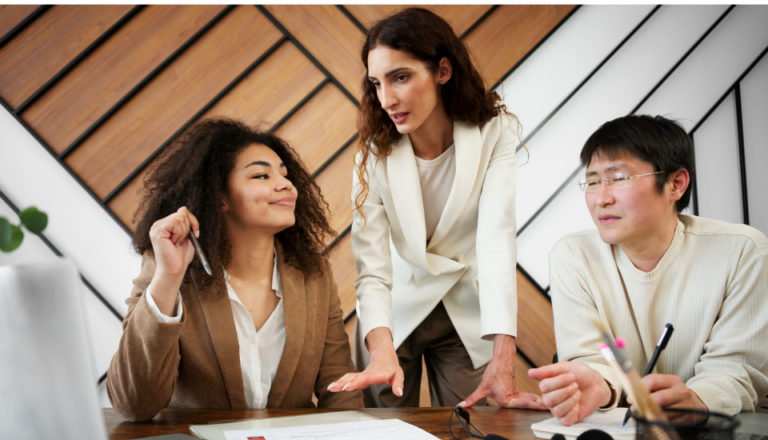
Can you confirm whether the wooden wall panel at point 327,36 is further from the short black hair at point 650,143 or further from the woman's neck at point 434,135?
the short black hair at point 650,143

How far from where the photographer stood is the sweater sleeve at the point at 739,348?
1.22m

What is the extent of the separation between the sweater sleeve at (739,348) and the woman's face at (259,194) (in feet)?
3.99

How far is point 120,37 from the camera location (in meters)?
3.00

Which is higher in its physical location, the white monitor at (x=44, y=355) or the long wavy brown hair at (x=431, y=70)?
the long wavy brown hair at (x=431, y=70)

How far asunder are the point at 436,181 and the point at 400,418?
101 cm

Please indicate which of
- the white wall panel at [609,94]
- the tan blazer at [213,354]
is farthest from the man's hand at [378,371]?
the white wall panel at [609,94]

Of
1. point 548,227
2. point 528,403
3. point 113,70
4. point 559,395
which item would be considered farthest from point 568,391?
point 113,70

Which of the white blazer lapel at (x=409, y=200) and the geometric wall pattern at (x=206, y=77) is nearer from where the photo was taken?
the white blazer lapel at (x=409, y=200)

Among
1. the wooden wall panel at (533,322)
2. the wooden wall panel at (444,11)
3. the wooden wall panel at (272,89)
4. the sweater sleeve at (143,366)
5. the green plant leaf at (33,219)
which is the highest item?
the wooden wall panel at (444,11)

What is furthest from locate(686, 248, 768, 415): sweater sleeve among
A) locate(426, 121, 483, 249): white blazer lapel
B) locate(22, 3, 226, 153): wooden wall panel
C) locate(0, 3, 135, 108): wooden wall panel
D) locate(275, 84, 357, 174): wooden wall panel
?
locate(0, 3, 135, 108): wooden wall panel

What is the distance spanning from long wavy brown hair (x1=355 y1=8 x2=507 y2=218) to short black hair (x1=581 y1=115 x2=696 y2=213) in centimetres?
46

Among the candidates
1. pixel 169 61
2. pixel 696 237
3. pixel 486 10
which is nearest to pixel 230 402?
pixel 696 237

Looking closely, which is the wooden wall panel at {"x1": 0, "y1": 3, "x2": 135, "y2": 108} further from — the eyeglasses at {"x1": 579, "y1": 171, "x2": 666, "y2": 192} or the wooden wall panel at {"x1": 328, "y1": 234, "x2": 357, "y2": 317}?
the eyeglasses at {"x1": 579, "y1": 171, "x2": 666, "y2": 192}

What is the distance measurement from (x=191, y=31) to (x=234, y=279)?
2027 millimetres
